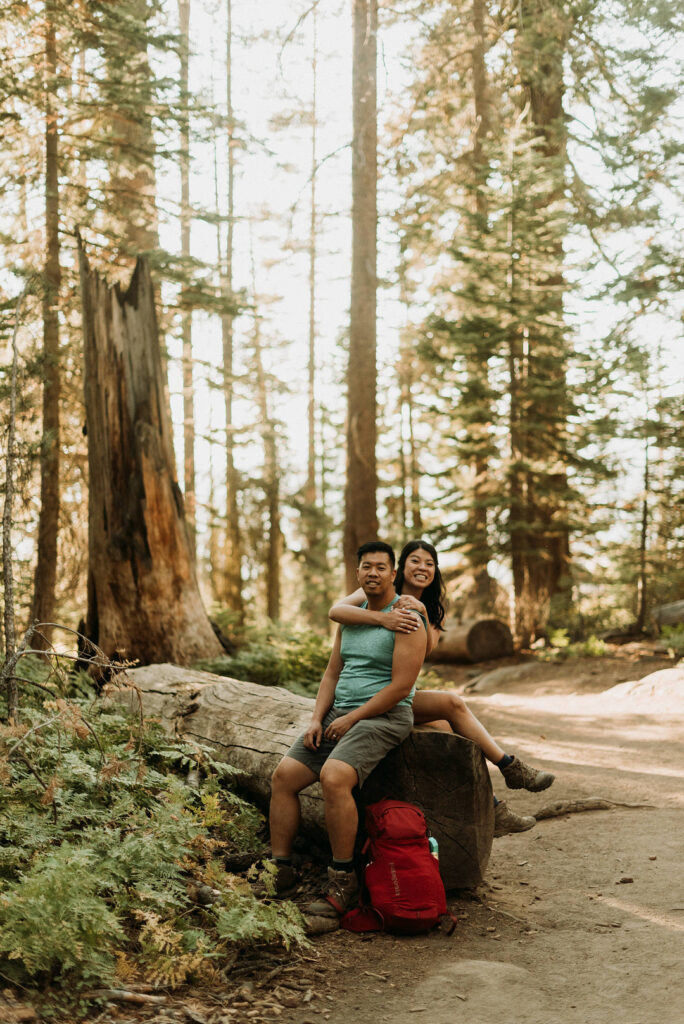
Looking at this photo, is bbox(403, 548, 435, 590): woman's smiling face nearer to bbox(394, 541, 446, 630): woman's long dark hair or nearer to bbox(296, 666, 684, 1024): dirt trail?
bbox(394, 541, 446, 630): woman's long dark hair

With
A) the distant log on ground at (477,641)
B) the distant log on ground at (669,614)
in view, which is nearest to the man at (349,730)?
the distant log on ground at (669,614)

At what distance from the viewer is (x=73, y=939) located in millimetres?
3350

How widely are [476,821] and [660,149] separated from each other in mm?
12991

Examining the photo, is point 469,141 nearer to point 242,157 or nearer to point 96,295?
point 242,157

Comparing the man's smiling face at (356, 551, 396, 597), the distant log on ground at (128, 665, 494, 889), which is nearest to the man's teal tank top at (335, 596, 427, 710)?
the man's smiling face at (356, 551, 396, 597)

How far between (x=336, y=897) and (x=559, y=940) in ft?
3.95

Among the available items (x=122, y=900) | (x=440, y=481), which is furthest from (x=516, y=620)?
(x=122, y=900)

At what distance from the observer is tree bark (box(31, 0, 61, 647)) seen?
1073 centimetres

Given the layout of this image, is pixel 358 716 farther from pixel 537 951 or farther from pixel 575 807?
pixel 575 807

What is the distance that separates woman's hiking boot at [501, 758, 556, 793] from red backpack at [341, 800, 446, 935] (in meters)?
1.05

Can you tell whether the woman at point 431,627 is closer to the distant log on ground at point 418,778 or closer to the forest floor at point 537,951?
the distant log on ground at point 418,778

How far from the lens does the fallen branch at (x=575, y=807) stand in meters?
6.87

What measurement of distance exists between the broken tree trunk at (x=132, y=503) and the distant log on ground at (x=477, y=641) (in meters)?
6.94

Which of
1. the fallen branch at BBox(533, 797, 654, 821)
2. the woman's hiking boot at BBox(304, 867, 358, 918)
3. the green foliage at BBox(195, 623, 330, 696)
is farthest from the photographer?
the green foliage at BBox(195, 623, 330, 696)
